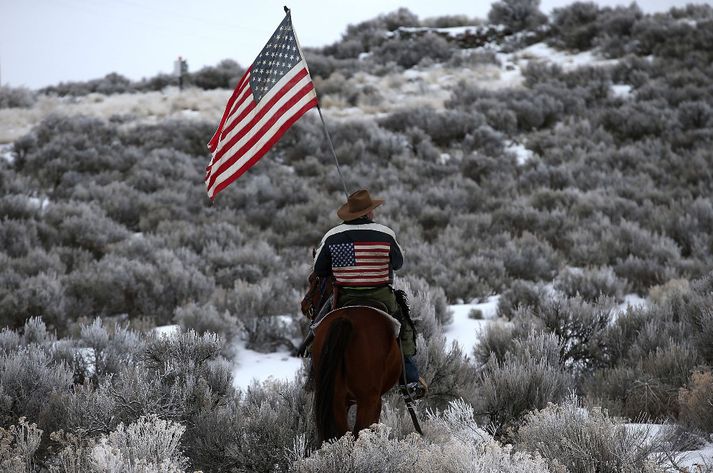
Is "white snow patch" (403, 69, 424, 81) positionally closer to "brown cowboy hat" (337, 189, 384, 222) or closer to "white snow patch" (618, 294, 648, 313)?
"white snow patch" (618, 294, 648, 313)

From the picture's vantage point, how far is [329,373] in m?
3.47

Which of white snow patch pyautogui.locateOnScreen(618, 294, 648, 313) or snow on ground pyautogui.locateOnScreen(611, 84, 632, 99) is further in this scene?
snow on ground pyautogui.locateOnScreen(611, 84, 632, 99)

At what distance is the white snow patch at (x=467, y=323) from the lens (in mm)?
6414

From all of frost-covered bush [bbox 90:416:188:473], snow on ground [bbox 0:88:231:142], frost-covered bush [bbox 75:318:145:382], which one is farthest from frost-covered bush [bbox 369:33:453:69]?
frost-covered bush [bbox 90:416:188:473]

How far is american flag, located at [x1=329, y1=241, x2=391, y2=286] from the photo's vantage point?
145 inches

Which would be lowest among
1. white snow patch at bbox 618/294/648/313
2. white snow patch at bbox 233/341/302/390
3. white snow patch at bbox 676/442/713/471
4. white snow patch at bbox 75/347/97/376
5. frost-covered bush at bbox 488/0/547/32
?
white snow patch at bbox 233/341/302/390

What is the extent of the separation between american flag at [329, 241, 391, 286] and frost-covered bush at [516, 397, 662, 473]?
→ 1.42 meters

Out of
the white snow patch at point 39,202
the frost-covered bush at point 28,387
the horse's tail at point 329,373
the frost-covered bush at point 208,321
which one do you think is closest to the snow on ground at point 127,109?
the white snow patch at point 39,202

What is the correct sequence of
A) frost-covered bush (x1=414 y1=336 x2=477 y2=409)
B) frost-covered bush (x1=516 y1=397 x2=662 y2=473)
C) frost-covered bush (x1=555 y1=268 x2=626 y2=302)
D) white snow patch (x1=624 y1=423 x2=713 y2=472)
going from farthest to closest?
frost-covered bush (x1=555 y1=268 x2=626 y2=302) < frost-covered bush (x1=414 y1=336 x2=477 y2=409) < white snow patch (x1=624 y1=423 x2=713 y2=472) < frost-covered bush (x1=516 y1=397 x2=662 y2=473)

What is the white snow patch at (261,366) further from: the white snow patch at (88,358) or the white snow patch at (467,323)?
the white snow patch at (467,323)

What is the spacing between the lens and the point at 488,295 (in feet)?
26.7

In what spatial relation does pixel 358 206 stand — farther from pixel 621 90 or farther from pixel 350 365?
pixel 621 90

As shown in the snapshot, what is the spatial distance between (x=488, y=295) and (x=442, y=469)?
576 centimetres

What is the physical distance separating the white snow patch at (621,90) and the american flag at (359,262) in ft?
57.9
